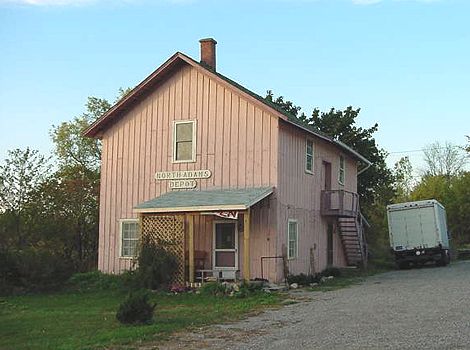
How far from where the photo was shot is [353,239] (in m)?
30.1

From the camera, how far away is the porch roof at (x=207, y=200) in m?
20.7

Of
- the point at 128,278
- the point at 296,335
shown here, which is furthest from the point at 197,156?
the point at 296,335

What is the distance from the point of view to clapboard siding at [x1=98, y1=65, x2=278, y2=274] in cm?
2278

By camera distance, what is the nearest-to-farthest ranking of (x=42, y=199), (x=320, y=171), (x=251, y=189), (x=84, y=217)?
(x=251, y=189)
(x=320, y=171)
(x=42, y=199)
(x=84, y=217)

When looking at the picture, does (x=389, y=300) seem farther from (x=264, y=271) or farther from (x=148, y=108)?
(x=148, y=108)

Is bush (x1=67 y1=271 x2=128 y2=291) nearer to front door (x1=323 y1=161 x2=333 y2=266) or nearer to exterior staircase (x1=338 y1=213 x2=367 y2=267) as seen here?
front door (x1=323 y1=161 x2=333 y2=266)

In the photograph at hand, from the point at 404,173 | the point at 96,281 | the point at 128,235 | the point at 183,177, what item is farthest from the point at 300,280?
the point at 404,173

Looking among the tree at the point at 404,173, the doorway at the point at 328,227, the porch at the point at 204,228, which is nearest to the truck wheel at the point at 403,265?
the doorway at the point at 328,227

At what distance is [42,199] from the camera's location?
29500mm

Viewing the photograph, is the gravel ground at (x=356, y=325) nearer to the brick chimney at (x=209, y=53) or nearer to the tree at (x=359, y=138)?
the brick chimney at (x=209, y=53)

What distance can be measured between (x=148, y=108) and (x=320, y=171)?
7.64 m

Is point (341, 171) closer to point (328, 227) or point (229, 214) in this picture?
point (328, 227)

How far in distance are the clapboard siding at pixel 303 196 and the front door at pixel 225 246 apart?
5.23ft

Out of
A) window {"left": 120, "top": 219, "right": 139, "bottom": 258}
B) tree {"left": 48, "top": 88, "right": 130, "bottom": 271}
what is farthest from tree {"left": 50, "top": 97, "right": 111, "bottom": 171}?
window {"left": 120, "top": 219, "right": 139, "bottom": 258}
